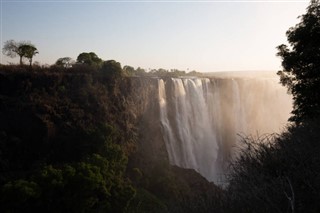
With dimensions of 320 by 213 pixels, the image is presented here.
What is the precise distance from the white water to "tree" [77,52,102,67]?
8386 mm

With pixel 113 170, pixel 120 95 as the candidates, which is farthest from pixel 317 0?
pixel 120 95

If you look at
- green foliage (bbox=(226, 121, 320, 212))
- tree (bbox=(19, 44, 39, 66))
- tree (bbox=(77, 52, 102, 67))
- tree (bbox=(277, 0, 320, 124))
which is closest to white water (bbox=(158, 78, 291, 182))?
tree (bbox=(77, 52, 102, 67))

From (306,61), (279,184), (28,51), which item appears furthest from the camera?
(28,51)

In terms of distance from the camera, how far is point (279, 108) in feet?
238

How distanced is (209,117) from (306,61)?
35.3 meters

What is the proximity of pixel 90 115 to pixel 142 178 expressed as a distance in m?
8.44

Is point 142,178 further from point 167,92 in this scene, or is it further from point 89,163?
point 167,92

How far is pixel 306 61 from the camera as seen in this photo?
789 inches

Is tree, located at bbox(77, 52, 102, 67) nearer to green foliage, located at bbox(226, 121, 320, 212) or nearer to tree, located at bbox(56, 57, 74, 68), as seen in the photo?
tree, located at bbox(56, 57, 74, 68)

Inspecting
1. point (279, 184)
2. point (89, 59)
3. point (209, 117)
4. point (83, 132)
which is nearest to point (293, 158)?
point (279, 184)

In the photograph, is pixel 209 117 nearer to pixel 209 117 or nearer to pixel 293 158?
pixel 209 117

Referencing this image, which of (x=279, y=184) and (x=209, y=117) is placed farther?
(x=209, y=117)

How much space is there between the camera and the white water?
157 feet

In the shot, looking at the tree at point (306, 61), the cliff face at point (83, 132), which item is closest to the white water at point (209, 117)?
the cliff face at point (83, 132)
